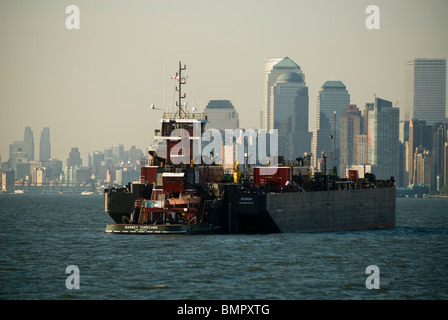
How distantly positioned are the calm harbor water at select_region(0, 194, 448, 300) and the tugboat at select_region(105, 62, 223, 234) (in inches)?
47.5

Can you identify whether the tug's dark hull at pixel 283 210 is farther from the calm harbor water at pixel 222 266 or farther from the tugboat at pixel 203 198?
the calm harbor water at pixel 222 266


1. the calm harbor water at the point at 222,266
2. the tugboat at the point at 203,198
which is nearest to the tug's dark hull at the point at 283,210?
the tugboat at the point at 203,198

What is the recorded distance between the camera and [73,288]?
170 ft

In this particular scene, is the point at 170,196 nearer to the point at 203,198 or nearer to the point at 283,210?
the point at 203,198

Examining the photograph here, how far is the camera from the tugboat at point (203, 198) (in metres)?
76.8

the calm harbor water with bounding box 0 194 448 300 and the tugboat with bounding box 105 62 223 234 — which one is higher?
the tugboat with bounding box 105 62 223 234

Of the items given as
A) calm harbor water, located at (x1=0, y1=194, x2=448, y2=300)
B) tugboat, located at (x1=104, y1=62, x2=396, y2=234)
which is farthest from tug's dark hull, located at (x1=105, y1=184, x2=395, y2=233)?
calm harbor water, located at (x1=0, y1=194, x2=448, y2=300)

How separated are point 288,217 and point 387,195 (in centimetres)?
2750

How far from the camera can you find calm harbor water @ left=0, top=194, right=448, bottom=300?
51375mm

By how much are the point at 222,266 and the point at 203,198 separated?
686 inches

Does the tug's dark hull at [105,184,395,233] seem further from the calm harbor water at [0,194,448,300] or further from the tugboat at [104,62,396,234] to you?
the calm harbor water at [0,194,448,300]

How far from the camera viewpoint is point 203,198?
257 feet

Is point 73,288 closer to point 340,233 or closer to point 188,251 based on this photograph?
point 188,251
